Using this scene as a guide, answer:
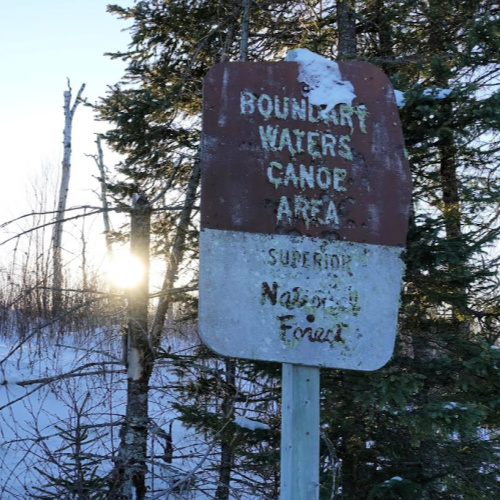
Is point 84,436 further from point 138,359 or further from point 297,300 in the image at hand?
point 297,300

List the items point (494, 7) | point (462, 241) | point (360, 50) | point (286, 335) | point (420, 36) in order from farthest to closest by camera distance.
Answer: point (360, 50) → point (420, 36) → point (494, 7) → point (462, 241) → point (286, 335)

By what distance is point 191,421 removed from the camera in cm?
416

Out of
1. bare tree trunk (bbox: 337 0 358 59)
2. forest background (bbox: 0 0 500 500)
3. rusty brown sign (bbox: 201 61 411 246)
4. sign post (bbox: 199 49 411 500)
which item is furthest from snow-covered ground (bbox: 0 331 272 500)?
bare tree trunk (bbox: 337 0 358 59)

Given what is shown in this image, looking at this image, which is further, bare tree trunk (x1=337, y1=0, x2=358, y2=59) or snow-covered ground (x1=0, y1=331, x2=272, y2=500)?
bare tree trunk (x1=337, y1=0, x2=358, y2=59)

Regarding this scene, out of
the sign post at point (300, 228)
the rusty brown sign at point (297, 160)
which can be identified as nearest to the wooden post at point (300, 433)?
the sign post at point (300, 228)

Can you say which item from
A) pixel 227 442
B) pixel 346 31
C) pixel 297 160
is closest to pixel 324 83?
pixel 297 160

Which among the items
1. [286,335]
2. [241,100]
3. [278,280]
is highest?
[241,100]

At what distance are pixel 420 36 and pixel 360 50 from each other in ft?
3.66

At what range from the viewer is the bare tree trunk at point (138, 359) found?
339cm

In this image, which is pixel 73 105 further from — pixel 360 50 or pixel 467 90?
pixel 467 90

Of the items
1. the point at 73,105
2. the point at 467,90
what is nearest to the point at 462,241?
the point at 467,90

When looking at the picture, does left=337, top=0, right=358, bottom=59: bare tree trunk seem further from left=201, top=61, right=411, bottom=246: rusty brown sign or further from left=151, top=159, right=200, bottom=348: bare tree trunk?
left=201, top=61, right=411, bottom=246: rusty brown sign

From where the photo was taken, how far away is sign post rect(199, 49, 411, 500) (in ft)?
6.32

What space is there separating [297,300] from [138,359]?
187cm
